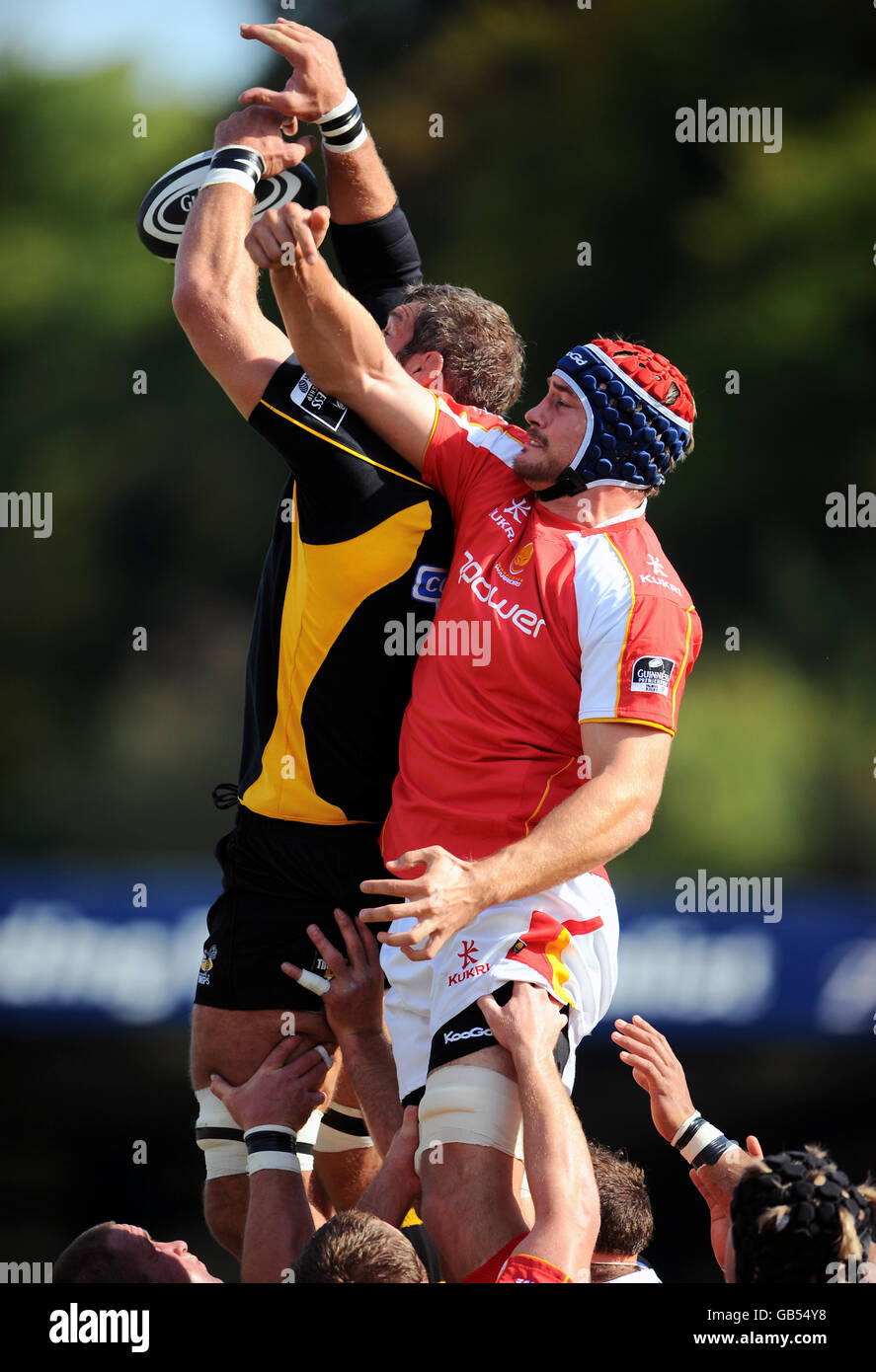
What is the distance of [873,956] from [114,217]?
203 inches

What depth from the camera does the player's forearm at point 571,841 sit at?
3.35 m

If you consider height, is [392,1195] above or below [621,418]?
below

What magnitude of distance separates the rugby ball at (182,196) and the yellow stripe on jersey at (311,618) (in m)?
1.01

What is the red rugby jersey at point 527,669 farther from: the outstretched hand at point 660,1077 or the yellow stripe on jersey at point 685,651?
the outstretched hand at point 660,1077

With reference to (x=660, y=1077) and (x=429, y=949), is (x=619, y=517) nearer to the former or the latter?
(x=429, y=949)

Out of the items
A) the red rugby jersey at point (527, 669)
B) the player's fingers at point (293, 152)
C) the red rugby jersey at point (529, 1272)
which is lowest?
the red rugby jersey at point (529, 1272)

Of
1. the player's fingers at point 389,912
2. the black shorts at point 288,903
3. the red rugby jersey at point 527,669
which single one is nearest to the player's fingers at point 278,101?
the red rugby jersey at point 527,669

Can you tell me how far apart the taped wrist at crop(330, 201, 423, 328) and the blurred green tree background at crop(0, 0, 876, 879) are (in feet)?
8.44

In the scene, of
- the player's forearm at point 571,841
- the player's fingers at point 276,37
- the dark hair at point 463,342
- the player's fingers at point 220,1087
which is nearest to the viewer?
the player's forearm at point 571,841

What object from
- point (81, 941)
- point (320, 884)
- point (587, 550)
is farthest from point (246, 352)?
point (81, 941)

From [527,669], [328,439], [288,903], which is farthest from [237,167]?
[288,903]

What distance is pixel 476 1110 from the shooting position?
137 inches

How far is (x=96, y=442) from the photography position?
7.97 metres

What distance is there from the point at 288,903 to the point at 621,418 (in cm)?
145
